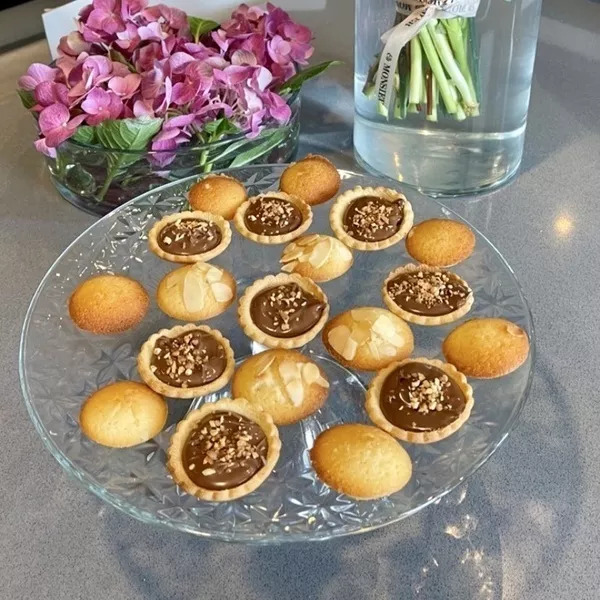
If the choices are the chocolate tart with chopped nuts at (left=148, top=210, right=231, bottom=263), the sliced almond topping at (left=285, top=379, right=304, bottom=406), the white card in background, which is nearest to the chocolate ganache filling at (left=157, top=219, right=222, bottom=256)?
the chocolate tart with chopped nuts at (left=148, top=210, right=231, bottom=263)

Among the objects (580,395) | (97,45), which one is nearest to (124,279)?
(97,45)

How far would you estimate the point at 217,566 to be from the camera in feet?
2.17

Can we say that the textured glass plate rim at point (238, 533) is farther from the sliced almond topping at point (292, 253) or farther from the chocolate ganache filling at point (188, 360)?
the sliced almond topping at point (292, 253)

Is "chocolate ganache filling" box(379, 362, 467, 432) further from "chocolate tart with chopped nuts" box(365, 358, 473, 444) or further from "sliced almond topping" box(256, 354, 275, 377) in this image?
"sliced almond topping" box(256, 354, 275, 377)

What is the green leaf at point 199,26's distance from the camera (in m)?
0.99

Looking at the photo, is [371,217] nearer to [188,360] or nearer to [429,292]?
[429,292]

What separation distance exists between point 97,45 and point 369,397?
0.57 metres

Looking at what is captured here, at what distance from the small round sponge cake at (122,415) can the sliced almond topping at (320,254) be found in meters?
0.22

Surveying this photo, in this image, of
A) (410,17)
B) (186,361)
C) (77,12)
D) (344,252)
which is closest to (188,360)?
(186,361)

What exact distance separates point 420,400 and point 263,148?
0.43 m

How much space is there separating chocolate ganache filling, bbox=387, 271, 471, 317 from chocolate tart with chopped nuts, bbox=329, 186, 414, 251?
60mm

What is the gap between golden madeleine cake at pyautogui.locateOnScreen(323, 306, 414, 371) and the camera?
2.32ft

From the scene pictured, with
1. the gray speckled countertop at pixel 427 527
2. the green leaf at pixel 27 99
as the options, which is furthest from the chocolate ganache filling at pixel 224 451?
the green leaf at pixel 27 99

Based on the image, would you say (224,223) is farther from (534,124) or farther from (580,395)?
(534,124)
